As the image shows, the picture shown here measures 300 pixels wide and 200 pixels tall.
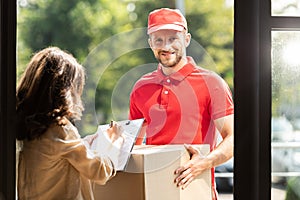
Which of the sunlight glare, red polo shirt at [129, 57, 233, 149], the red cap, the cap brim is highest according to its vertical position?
the red cap

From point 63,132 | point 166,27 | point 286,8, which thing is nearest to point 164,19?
point 166,27

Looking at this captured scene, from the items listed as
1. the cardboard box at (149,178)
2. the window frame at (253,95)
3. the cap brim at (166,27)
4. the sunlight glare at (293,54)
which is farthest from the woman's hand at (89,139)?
the sunlight glare at (293,54)

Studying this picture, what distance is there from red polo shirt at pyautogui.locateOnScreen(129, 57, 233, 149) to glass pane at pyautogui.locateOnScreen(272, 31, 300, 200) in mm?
227

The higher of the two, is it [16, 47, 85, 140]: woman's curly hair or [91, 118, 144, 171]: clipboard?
[16, 47, 85, 140]: woman's curly hair

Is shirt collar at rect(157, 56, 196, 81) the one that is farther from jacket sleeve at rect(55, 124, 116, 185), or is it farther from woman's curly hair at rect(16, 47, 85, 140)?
jacket sleeve at rect(55, 124, 116, 185)

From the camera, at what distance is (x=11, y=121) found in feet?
5.58

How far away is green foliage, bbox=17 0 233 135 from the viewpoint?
1841 millimetres

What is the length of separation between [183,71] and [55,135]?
1.90 feet

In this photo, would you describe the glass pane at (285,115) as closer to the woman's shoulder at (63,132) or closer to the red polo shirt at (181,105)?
the red polo shirt at (181,105)

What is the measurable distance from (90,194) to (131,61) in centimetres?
54

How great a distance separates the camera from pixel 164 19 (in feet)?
6.25

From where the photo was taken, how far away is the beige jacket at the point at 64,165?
5.99 ft

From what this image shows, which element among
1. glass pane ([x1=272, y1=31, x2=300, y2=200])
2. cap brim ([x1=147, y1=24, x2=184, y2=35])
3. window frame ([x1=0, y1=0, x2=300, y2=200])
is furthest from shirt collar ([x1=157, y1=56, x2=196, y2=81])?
glass pane ([x1=272, y1=31, x2=300, y2=200])

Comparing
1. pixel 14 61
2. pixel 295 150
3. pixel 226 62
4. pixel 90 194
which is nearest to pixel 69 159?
pixel 90 194
